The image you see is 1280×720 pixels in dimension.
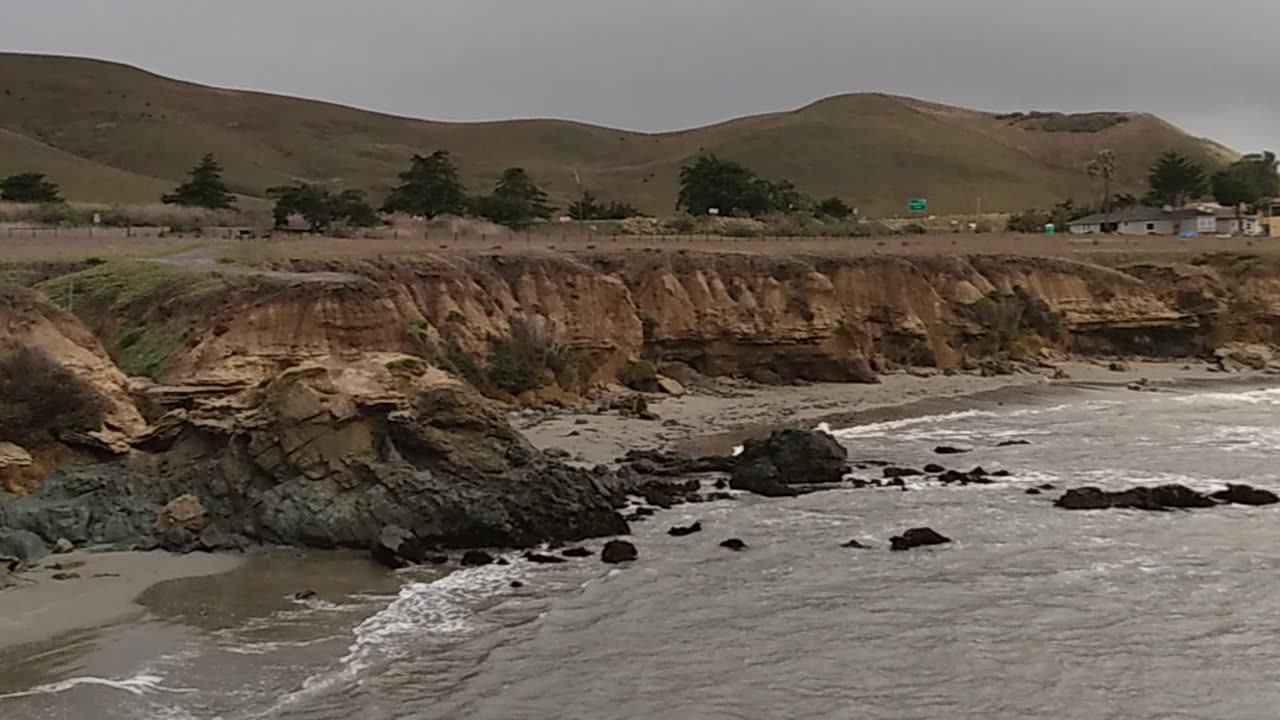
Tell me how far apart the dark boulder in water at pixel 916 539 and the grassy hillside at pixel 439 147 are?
109 meters

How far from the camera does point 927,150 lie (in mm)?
184375

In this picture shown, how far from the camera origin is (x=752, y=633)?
2000cm

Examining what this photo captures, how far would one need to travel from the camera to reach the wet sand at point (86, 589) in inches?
747

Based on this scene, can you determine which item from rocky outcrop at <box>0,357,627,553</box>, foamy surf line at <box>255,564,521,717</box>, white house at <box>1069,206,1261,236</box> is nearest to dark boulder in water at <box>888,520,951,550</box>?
rocky outcrop at <box>0,357,627,553</box>

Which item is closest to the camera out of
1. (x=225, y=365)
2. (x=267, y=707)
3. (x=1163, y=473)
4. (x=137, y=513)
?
(x=267, y=707)

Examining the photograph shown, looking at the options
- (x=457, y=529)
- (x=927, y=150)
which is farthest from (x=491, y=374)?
(x=927, y=150)

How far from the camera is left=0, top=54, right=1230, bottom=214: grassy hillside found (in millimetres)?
147375

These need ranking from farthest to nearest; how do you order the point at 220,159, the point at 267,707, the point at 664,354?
the point at 220,159 < the point at 664,354 < the point at 267,707

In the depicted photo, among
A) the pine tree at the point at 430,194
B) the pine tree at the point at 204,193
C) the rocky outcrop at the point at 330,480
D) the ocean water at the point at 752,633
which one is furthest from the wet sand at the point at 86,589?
the pine tree at the point at 204,193

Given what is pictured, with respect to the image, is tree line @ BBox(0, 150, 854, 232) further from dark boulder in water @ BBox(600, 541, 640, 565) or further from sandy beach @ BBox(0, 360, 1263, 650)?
dark boulder in water @ BBox(600, 541, 640, 565)

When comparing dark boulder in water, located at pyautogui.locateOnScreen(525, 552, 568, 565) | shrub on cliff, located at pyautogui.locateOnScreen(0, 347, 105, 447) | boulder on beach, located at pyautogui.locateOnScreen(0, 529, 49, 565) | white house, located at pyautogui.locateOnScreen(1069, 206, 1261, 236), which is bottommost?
dark boulder in water, located at pyautogui.locateOnScreen(525, 552, 568, 565)

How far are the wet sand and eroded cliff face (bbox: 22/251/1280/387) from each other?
6.04 metres

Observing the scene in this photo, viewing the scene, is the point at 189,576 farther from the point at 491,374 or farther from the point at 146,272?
the point at 491,374

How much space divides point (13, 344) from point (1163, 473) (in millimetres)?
26725
